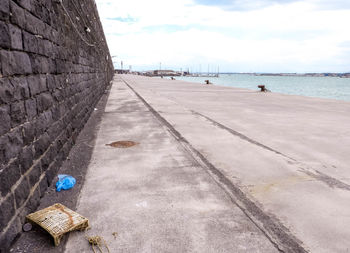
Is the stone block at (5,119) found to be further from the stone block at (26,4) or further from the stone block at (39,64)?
the stone block at (26,4)

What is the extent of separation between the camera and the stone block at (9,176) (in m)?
2.46

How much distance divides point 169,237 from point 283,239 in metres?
1.20

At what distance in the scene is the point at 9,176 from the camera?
2.61 metres

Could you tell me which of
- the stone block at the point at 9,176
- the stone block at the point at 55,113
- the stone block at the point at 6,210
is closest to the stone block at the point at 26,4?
the stone block at the point at 55,113

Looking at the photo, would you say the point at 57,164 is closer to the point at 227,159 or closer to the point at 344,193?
the point at 227,159

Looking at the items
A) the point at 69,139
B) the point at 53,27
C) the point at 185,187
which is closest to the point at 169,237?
the point at 185,187

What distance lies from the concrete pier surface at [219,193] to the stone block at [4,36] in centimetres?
210

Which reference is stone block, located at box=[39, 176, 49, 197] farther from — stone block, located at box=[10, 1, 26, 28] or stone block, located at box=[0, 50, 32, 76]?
stone block, located at box=[10, 1, 26, 28]

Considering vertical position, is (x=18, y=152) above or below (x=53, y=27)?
below

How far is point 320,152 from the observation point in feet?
18.1

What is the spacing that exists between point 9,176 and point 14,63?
1267 millimetres

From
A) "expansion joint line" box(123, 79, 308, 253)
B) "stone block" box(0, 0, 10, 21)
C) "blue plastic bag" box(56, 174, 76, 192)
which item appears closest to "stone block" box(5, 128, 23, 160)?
"blue plastic bag" box(56, 174, 76, 192)

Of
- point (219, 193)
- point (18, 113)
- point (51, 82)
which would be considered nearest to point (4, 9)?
point (18, 113)

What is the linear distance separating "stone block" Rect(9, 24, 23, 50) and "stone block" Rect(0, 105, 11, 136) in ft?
2.43
